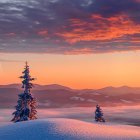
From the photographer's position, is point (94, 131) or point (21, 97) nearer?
point (94, 131)

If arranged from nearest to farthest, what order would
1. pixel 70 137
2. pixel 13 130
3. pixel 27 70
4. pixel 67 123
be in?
pixel 70 137
pixel 13 130
pixel 67 123
pixel 27 70

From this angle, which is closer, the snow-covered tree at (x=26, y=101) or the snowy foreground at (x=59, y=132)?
the snowy foreground at (x=59, y=132)

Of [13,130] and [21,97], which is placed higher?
[21,97]

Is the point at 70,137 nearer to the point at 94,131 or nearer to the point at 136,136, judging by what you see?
the point at 94,131

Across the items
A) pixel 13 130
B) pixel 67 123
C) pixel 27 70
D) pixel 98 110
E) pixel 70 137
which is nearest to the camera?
pixel 70 137

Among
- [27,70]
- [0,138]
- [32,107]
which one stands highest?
[27,70]

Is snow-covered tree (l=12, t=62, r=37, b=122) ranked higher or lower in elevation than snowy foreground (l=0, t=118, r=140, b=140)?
higher

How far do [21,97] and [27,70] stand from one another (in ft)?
13.1

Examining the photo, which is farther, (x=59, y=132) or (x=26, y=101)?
(x=26, y=101)

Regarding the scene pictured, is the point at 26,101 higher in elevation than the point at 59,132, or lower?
higher

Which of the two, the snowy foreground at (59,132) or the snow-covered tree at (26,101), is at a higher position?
the snow-covered tree at (26,101)

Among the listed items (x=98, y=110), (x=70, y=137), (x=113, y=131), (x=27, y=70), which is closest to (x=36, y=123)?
(x=70, y=137)

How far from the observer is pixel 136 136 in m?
30.4

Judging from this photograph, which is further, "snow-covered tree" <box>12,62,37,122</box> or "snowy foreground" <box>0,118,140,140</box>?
"snow-covered tree" <box>12,62,37,122</box>
